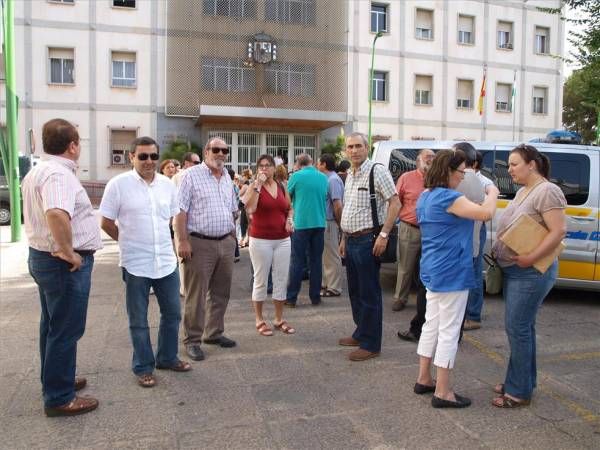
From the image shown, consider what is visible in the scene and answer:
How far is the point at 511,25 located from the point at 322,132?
13685 millimetres

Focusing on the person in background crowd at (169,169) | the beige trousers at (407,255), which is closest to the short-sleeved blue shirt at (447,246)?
the beige trousers at (407,255)

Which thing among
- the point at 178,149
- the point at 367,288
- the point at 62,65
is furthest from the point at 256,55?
the point at 367,288

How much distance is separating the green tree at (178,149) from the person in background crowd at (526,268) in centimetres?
2370

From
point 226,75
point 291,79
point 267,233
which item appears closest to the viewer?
point 267,233

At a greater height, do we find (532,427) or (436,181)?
(436,181)

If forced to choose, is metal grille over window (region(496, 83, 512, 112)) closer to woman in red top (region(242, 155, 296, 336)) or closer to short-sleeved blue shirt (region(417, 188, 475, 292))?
woman in red top (region(242, 155, 296, 336))

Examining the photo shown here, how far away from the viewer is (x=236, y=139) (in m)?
29.3

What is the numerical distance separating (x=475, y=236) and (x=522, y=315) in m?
1.58

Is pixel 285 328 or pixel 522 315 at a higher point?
pixel 522 315

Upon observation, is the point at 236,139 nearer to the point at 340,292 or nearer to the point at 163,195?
the point at 340,292

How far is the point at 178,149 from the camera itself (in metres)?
26.6

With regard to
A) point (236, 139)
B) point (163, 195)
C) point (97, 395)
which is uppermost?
point (236, 139)

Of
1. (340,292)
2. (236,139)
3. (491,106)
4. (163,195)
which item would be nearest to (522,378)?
(163,195)

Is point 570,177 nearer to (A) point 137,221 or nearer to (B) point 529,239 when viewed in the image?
(B) point 529,239
